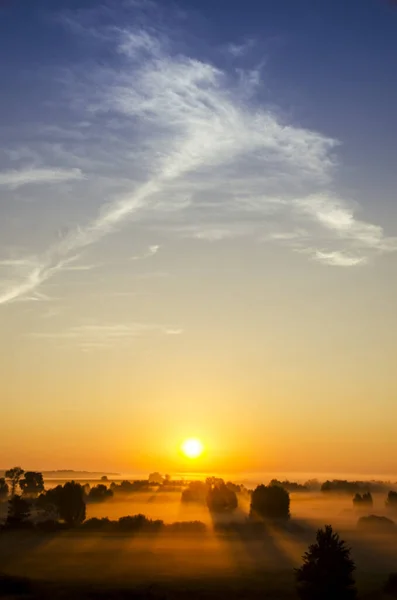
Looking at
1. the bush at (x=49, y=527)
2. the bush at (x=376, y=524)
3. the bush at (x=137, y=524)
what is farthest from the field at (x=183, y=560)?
the bush at (x=376, y=524)

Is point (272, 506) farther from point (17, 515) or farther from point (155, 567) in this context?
point (155, 567)

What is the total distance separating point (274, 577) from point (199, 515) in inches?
3845

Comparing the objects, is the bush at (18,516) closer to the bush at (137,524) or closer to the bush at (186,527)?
the bush at (137,524)

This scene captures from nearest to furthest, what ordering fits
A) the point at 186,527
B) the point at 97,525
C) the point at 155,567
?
the point at 155,567, the point at 186,527, the point at 97,525

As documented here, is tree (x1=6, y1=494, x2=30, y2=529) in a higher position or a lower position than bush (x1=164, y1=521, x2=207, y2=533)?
higher

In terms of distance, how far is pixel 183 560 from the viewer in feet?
331

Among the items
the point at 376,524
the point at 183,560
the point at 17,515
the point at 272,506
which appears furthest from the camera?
the point at 376,524

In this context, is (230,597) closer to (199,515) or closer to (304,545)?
(304,545)

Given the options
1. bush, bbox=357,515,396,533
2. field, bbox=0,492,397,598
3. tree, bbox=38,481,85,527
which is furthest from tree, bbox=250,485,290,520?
tree, bbox=38,481,85,527

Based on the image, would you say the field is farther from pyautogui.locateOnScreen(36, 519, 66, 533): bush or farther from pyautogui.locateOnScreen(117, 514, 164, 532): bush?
pyautogui.locateOnScreen(117, 514, 164, 532): bush

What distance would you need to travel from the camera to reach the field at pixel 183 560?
3184 inches

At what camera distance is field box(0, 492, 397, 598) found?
8088 centimetres

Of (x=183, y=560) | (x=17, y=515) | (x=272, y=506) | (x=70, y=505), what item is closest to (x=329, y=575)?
(x=183, y=560)

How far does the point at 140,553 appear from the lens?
108m
